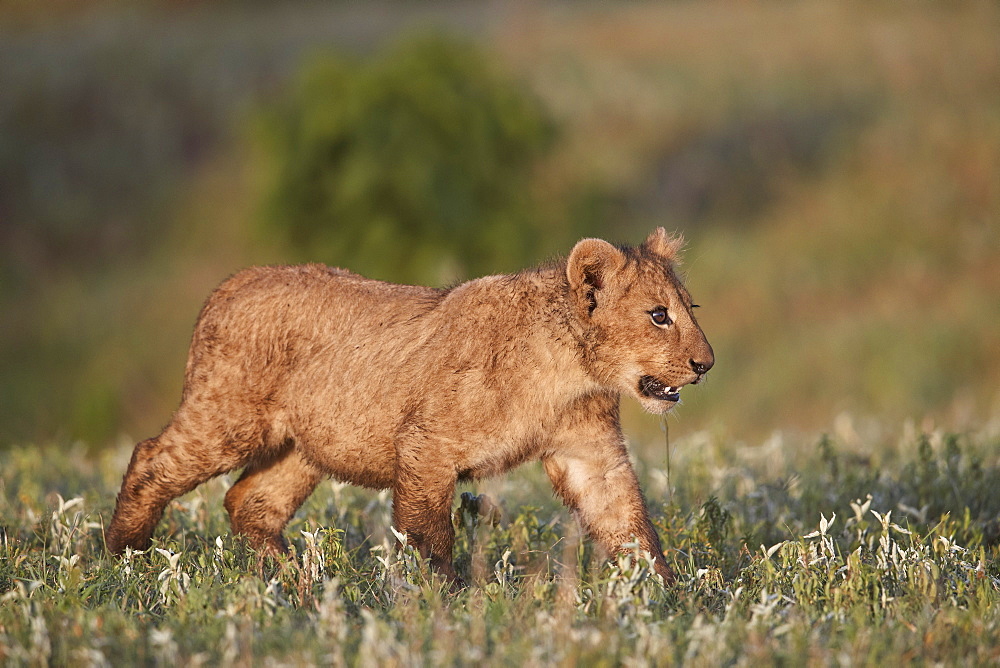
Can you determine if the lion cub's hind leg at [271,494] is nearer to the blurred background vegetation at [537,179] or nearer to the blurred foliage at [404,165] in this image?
the blurred background vegetation at [537,179]

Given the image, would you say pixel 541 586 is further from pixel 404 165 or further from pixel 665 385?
pixel 404 165

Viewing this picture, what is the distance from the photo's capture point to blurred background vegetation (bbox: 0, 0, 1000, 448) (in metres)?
21.6

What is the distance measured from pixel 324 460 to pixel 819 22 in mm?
31475

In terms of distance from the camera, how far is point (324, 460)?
660 centimetres

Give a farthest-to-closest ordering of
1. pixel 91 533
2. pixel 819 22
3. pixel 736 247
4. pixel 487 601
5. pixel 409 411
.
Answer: pixel 819 22, pixel 736 247, pixel 91 533, pixel 409 411, pixel 487 601

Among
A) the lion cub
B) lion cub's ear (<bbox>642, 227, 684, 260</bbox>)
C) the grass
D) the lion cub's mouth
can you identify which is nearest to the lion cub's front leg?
the lion cub

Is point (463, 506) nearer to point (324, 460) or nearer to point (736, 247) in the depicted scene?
point (324, 460)

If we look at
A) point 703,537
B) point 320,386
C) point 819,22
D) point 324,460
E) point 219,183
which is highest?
point 819,22

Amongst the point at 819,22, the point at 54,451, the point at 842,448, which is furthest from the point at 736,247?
the point at 54,451

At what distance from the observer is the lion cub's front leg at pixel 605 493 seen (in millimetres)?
6273

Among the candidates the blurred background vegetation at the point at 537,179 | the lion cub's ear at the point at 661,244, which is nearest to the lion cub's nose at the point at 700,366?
the lion cub's ear at the point at 661,244

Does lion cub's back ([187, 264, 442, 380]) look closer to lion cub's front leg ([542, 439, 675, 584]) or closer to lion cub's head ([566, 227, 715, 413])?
lion cub's head ([566, 227, 715, 413])

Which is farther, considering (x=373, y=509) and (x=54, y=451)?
(x=54, y=451)

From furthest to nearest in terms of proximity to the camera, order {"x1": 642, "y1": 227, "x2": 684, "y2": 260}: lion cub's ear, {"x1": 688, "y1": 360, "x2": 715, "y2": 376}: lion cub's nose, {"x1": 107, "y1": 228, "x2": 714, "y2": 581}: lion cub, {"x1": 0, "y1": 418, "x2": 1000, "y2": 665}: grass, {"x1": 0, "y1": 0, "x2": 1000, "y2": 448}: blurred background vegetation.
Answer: {"x1": 0, "y1": 0, "x2": 1000, "y2": 448}: blurred background vegetation, {"x1": 642, "y1": 227, "x2": 684, "y2": 260}: lion cub's ear, {"x1": 688, "y1": 360, "x2": 715, "y2": 376}: lion cub's nose, {"x1": 107, "y1": 228, "x2": 714, "y2": 581}: lion cub, {"x1": 0, "y1": 418, "x2": 1000, "y2": 665}: grass
